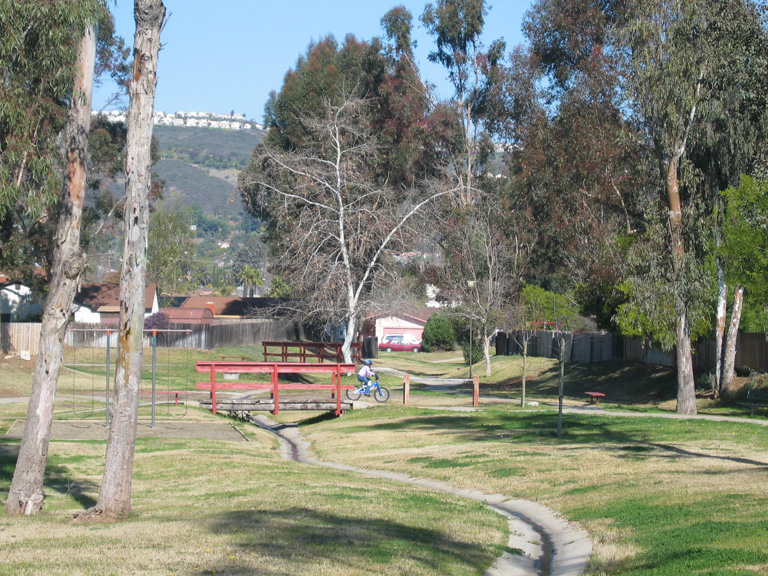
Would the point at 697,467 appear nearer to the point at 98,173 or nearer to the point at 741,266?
the point at 741,266

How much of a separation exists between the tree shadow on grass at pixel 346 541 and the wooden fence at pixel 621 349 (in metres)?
24.2

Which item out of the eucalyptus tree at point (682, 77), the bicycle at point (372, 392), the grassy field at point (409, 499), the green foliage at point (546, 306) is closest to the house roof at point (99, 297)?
the green foliage at point (546, 306)

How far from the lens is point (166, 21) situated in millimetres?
10562

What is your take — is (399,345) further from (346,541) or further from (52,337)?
(346,541)

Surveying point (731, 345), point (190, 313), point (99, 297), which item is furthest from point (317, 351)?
point (190, 313)

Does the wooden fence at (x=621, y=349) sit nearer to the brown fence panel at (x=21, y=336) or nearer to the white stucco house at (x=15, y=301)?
the brown fence panel at (x=21, y=336)

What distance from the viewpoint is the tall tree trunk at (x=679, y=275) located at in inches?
1024

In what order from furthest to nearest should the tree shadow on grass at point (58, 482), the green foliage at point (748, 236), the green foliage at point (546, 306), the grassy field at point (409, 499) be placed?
the green foliage at point (546, 306), the green foliage at point (748, 236), the tree shadow on grass at point (58, 482), the grassy field at point (409, 499)

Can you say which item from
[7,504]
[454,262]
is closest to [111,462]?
[7,504]

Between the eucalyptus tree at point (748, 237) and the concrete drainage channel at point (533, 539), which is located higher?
the eucalyptus tree at point (748, 237)

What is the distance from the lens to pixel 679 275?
2594 centimetres

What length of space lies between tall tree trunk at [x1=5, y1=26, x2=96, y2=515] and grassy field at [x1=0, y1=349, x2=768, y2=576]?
1.98ft

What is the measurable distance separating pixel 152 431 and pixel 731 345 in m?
20.5

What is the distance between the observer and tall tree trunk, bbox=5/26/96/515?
1082cm
